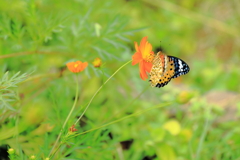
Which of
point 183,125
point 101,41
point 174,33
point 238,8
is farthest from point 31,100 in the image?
point 238,8

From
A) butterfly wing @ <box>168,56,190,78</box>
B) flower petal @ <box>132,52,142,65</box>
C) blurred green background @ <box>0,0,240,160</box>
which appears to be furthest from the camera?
blurred green background @ <box>0,0,240,160</box>

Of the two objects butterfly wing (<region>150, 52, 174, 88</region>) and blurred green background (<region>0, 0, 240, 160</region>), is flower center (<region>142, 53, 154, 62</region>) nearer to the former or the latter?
butterfly wing (<region>150, 52, 174, 88</region>)

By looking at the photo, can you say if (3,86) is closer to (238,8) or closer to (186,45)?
(186,45)

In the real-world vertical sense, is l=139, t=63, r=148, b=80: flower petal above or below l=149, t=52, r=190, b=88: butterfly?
below

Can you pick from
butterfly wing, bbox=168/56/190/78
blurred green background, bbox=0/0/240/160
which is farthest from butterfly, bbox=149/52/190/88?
→ blurred green background, bbox=0/0/240/160

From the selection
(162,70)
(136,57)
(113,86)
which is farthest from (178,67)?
(113,86)

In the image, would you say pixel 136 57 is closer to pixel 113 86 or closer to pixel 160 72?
pixel 160 72

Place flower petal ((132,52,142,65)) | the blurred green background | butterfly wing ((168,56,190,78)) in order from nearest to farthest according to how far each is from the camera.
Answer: flower petal ((132,52,142,65))
butterfly wing ((168,56,190,78))
the blurred green background
